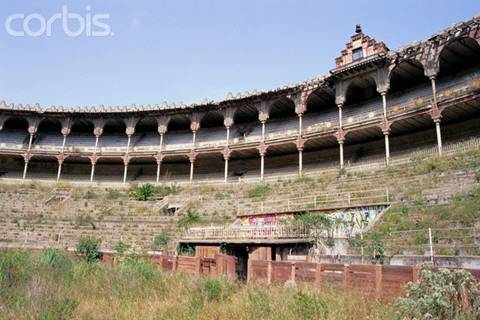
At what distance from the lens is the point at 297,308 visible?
706 cm

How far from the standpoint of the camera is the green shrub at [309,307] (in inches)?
269

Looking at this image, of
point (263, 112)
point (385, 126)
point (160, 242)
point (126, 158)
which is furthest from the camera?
point (126, 158)

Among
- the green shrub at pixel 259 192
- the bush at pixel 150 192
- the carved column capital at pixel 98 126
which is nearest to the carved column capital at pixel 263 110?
the green shrub at pixel 259 192

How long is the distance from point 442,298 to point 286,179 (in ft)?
90.3

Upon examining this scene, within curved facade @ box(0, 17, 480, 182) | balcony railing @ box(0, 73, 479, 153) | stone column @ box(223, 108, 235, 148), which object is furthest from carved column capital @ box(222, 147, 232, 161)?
balcony railing @ box(0, 73, 479, 153)

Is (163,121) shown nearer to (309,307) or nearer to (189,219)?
(189,219)

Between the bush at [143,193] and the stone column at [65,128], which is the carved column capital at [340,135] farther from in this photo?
the stone column at [65,128]

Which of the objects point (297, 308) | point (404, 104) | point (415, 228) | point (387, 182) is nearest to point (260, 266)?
point (297, 308)

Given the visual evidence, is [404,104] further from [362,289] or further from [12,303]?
[12,303]

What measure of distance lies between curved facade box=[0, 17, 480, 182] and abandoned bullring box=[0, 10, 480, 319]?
146 millimetres

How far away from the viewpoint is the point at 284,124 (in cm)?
3825

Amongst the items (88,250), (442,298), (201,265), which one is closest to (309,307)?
(442,298)

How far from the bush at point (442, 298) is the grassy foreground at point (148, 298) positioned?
814mm

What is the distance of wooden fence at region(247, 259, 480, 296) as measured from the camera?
880 cm
